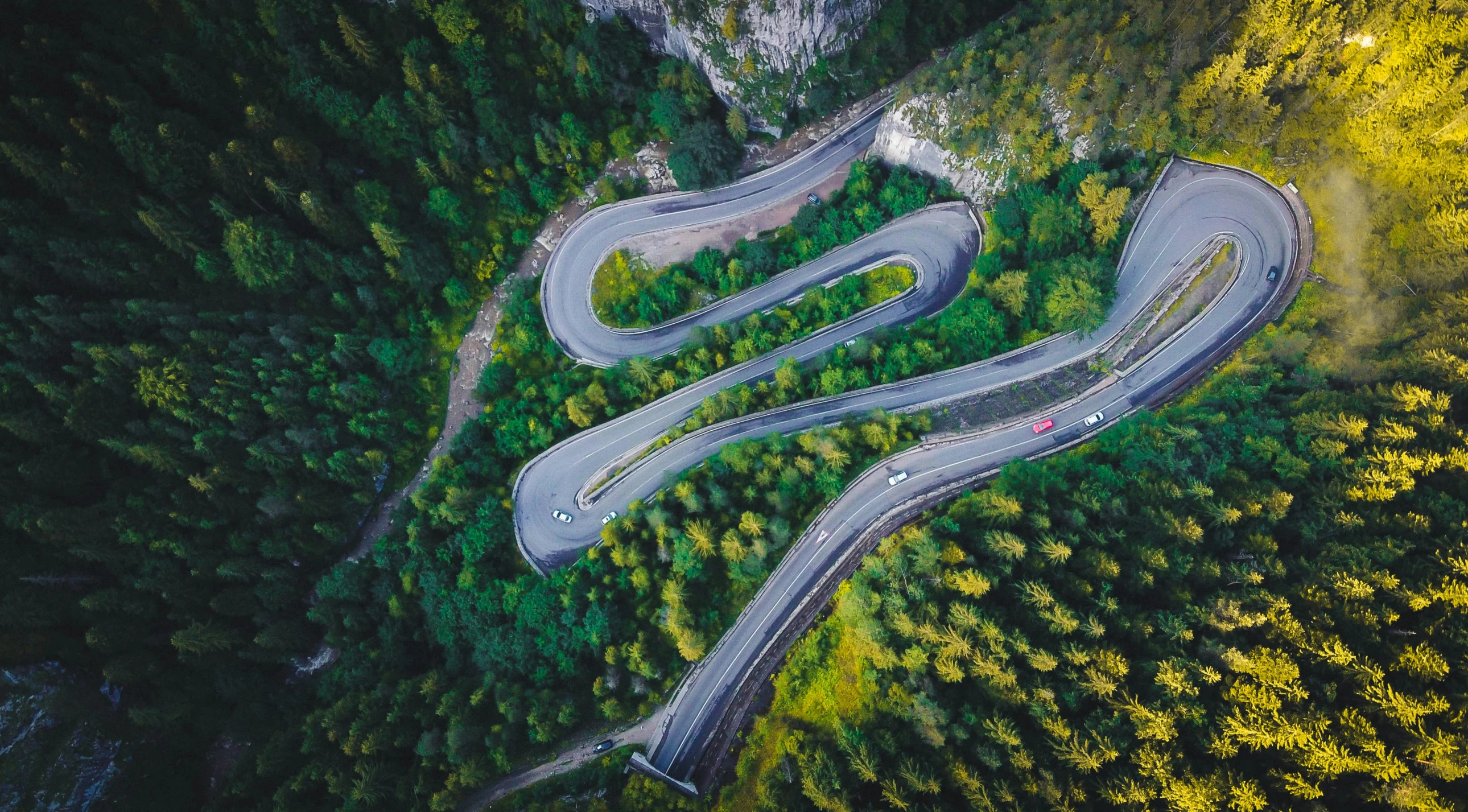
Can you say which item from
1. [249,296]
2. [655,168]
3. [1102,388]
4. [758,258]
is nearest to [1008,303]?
[1102,388]

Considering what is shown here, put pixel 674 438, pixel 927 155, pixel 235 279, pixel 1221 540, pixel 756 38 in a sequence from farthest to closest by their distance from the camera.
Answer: pixel 927 155 < pixel 674 438 < pixel 756 38 < pixel 235 279 < pixel 1221 540

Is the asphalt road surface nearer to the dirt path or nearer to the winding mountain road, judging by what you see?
the winding mountain road

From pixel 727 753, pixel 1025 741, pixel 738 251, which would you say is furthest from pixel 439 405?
pixel 1025 741

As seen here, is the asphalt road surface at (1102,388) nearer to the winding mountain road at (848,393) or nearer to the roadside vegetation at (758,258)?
the winding mountain road at (848,393)

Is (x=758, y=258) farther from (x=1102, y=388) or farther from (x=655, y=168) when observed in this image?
(x=1102, y=388)

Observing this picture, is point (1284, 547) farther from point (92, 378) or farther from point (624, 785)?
point (92, 378)

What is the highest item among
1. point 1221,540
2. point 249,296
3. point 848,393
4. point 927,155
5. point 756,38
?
point 756,38

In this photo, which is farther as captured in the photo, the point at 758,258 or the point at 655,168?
the point at 655,168

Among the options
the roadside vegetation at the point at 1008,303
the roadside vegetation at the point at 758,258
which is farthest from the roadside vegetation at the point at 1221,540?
the roadside vegetation at the point at 758,258
